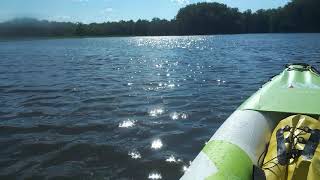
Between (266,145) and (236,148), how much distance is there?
19.5 inches

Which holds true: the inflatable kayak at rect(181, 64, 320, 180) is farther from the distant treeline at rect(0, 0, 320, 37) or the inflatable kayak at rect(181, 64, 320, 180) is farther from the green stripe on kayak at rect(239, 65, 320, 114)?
the distant treeline at rect(0, 0, 320, 37)

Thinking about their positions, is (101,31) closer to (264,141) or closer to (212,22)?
(212,22)

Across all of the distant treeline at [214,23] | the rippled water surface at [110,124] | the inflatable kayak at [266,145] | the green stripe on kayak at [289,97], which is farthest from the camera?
the distant treeline at [214,23]

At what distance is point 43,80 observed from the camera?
14.1 metres

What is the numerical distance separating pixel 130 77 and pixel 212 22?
94.7 meters

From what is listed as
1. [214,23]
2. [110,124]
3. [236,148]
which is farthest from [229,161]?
[214,23]

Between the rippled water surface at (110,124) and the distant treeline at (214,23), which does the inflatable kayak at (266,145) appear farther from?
the distant treeline at (214,23)

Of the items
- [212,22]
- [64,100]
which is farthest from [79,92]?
[212,22]

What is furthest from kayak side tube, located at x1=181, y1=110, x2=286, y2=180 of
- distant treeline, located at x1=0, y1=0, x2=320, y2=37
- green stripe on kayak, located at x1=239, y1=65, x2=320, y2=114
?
distant treeline, located at x1=0, y1=0, x2=320, y2=37

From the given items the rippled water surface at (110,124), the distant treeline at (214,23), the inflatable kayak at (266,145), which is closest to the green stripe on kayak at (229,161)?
the inflatable kayak at (266,145)

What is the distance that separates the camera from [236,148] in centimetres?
405

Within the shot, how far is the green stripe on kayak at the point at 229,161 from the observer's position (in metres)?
3.51

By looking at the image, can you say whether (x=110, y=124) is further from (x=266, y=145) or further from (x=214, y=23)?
(x=214, y=23)

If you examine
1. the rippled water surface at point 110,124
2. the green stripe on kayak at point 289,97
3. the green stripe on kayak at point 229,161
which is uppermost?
the green stripe on kayak at point 289,97
